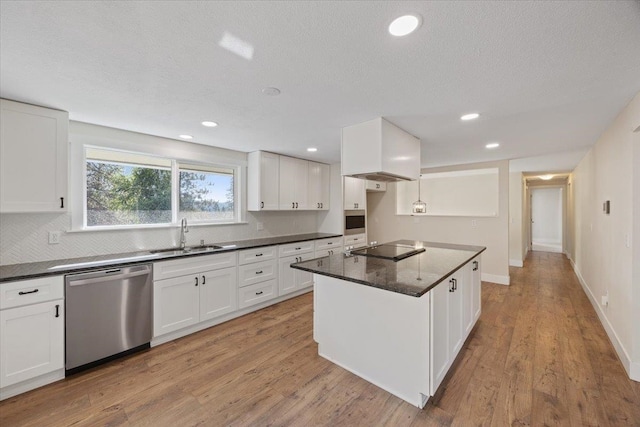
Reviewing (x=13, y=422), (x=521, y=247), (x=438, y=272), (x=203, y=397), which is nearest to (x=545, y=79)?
(x=438, y=272)

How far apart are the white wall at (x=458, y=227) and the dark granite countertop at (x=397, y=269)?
249 cm

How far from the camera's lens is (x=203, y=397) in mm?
2012

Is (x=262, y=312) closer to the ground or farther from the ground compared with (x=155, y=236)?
closer to the ground

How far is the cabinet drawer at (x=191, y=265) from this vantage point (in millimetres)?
2781

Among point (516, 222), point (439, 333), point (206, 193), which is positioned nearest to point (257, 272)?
point (206, 193)

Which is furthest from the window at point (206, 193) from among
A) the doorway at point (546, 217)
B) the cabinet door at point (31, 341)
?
the doorway at point (546, 217)

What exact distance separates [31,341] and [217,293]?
154 cm

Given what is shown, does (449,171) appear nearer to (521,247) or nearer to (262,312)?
(521,247)

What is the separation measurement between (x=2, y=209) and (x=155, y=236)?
4.26 feet

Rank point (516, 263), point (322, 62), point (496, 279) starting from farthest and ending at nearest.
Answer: point (516, 263)
point (496, 279)
point (322, 62)

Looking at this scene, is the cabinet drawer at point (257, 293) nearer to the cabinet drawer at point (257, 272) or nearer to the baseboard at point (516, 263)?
the cabinet drawer at point (257, 272)

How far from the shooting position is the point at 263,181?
4.15 meters

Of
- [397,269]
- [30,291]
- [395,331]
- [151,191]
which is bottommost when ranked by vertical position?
[395,331]

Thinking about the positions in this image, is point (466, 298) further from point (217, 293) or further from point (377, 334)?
point (217, 293)
